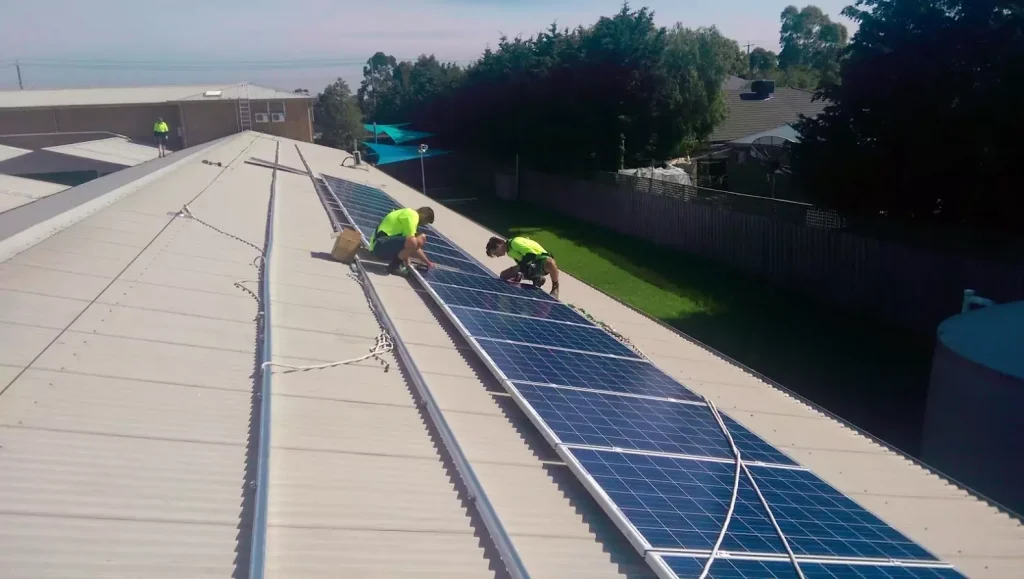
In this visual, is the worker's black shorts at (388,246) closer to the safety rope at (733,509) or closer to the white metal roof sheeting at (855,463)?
the white metal roof sheeting at (855,463)

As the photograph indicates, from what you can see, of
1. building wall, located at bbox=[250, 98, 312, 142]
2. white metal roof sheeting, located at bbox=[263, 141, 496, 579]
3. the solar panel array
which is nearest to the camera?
white metal roof sheeting, located at bbox=[263, 141, 496, 579]

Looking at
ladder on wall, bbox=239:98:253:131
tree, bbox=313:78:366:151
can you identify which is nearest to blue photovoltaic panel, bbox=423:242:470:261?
ladder on wall, bbox=239:98:253:131

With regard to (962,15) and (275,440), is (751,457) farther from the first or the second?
(962,15)

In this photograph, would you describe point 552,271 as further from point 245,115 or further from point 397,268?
point 245,115

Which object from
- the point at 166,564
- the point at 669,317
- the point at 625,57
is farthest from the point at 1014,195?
the point at 625,57

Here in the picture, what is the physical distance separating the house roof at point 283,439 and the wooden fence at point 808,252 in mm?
10653

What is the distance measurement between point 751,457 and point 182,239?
26.4 feet

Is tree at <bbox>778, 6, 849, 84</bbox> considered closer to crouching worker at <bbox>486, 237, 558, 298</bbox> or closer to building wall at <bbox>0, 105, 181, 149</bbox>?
building wall at <bbox>0, 105, 181, 149</bbox>

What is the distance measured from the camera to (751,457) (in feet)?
23.2

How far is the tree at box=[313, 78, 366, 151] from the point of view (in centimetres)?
6700

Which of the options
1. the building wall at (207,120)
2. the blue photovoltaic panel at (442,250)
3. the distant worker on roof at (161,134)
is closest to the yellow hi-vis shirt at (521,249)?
the blue photovoltaic panel at (442,250)

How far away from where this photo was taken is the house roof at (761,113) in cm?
4400

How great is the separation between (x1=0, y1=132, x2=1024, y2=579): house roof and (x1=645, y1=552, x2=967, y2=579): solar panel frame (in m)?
0.37

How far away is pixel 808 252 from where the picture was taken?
23375mm
